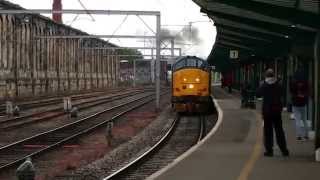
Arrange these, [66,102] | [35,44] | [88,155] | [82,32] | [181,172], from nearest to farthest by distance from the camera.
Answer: [181,172] → [88,155] → [66,102] → [35,44] → [82,32]

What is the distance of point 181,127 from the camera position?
28.5 metres

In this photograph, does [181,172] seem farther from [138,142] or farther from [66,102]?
[66,102]

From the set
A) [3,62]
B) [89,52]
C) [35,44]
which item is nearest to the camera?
[3,62]

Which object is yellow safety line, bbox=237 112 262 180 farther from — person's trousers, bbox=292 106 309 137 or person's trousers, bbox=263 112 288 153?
person's trousers, bbox=292 106 309 137

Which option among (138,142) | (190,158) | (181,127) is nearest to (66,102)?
(181,127)

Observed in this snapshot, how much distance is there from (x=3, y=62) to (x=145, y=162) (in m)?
41.3

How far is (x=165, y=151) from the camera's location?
19484 mm

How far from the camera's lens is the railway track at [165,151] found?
14434 mm

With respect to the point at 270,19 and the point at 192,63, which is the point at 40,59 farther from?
the point at 270,19

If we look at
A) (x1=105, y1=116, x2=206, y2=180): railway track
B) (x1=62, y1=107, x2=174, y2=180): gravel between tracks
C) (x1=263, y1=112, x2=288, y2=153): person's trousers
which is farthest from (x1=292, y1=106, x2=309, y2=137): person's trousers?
(x1=62, y1=107, x2=174, y2=180): gravel between tracks

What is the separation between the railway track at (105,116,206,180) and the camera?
14.4m

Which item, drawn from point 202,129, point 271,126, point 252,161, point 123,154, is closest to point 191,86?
point 202,129

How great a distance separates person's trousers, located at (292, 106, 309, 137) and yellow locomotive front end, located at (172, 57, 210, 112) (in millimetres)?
17413

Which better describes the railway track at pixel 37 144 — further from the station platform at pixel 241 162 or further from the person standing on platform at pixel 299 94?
the person standing on platform at pixel 299 94
